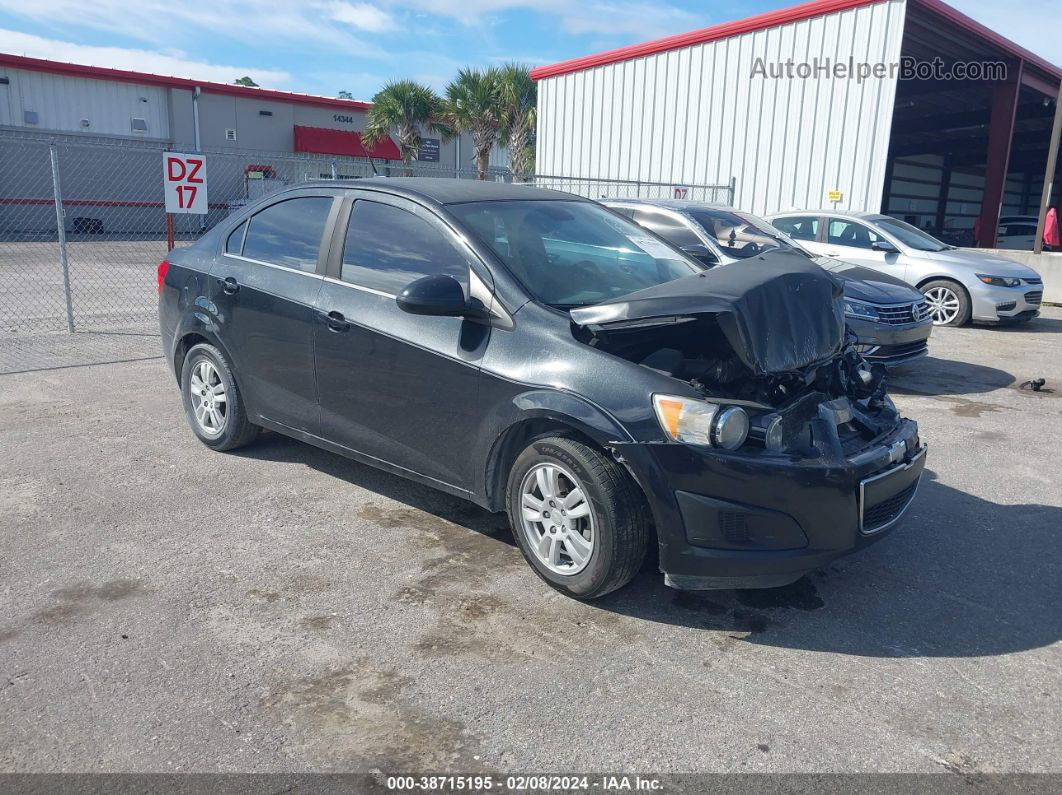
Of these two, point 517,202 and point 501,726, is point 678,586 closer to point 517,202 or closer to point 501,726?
point 501,726

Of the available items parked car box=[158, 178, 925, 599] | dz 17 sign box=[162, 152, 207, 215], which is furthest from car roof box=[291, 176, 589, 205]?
dz 17 sign box=[162, 152, 207, 215]

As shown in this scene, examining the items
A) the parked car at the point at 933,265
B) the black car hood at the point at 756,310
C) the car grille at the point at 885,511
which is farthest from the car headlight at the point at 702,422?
the parked car at the point at 933,265

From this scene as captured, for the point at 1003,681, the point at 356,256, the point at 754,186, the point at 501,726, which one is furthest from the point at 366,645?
the point at 754,186

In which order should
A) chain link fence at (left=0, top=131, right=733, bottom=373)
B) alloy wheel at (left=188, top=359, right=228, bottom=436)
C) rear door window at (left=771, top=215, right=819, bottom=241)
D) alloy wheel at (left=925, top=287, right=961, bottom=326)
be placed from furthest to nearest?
rear door window at (left=771, top=215, right=819, bottom=241) < alloy wheel at (left=925, top=287, right=961, bottom=326) < chain link fence at (left=0, top=131, right=733, bottom=373) < alloy wheel at (left=188, top=359, right=228, bottom=436)

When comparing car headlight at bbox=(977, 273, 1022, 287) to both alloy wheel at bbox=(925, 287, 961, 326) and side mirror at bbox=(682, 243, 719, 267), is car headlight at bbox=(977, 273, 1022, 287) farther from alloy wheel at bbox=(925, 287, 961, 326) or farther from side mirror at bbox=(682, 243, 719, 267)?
side mirror at bbox=(682, 243, 719, 267)

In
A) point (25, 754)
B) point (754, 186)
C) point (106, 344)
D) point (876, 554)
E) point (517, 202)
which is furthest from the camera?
point (754, 186)

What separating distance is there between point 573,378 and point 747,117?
16.9 meters

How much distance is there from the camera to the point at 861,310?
793 centimetres

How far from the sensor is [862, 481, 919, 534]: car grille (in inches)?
141

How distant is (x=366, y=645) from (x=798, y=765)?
1618 millimetres

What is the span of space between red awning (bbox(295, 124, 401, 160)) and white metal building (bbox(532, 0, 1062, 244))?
41.4ft

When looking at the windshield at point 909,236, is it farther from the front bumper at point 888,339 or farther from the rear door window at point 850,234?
the front bumper at point 888,339

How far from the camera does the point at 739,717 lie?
9.68 ft

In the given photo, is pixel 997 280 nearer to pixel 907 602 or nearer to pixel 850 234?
pixel 850 234
